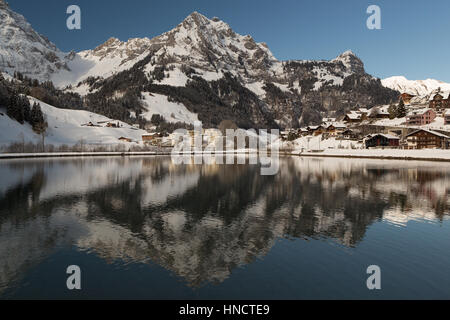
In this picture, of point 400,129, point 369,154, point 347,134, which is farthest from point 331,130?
point 369,154

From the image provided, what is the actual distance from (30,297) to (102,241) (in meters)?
7.77

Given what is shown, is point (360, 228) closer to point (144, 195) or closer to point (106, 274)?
point (106, 274)

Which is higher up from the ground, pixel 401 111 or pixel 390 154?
pixel 401 111

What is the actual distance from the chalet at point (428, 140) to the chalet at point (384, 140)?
33.4ft

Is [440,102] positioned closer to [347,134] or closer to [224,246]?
[347,134]

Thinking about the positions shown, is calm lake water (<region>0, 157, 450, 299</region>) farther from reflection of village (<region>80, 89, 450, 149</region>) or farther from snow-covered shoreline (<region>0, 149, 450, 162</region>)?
reflection of village (<region>80, 89, 450, 149</region>)

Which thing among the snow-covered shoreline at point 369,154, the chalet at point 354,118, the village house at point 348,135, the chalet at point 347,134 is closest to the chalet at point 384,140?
the snow-covered shoreline at point 369,154

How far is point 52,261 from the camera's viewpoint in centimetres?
1750

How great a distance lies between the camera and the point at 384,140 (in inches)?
5379

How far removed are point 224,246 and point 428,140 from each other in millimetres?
129442

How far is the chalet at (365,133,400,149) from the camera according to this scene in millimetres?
135250

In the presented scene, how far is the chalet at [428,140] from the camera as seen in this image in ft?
390

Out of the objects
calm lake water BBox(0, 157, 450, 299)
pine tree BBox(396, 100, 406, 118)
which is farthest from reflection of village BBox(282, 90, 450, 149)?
calm lake water BBox(0, 157, 450, 299)
